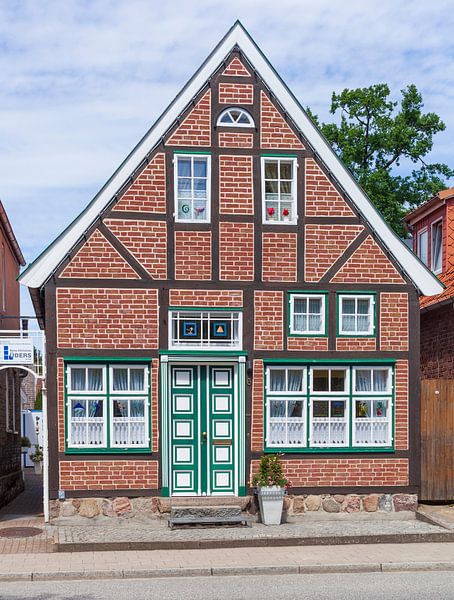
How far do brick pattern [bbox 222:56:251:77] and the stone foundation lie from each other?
7.40 meters

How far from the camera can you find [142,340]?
52.8 ft

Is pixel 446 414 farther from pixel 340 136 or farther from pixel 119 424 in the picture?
pixel 340 136

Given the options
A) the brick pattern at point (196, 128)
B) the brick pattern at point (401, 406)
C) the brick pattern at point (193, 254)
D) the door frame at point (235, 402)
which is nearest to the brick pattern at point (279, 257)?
the brick pattern at point (193, 254)

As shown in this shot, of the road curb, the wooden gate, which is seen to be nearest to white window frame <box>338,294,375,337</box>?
the wooden gate

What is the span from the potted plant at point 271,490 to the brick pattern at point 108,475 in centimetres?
181

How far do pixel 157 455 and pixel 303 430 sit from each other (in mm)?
2594

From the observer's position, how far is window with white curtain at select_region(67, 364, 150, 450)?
15898mm

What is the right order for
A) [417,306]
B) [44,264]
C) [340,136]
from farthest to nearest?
[340,136] < [417,306] < [44,264]

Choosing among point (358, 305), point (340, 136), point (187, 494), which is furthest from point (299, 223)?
point (340, 136)

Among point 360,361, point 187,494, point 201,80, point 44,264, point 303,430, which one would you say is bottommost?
point 187,494

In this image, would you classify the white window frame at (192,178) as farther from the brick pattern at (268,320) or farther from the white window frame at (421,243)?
the white window frame at (421,243)

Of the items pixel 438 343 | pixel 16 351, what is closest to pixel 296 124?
pixel 438 343

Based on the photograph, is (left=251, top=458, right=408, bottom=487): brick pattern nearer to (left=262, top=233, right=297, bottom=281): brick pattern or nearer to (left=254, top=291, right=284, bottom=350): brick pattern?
(left=254, top=291, right=284, bottom=350): brick pattern

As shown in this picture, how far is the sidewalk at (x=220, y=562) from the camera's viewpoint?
39.3 ft
